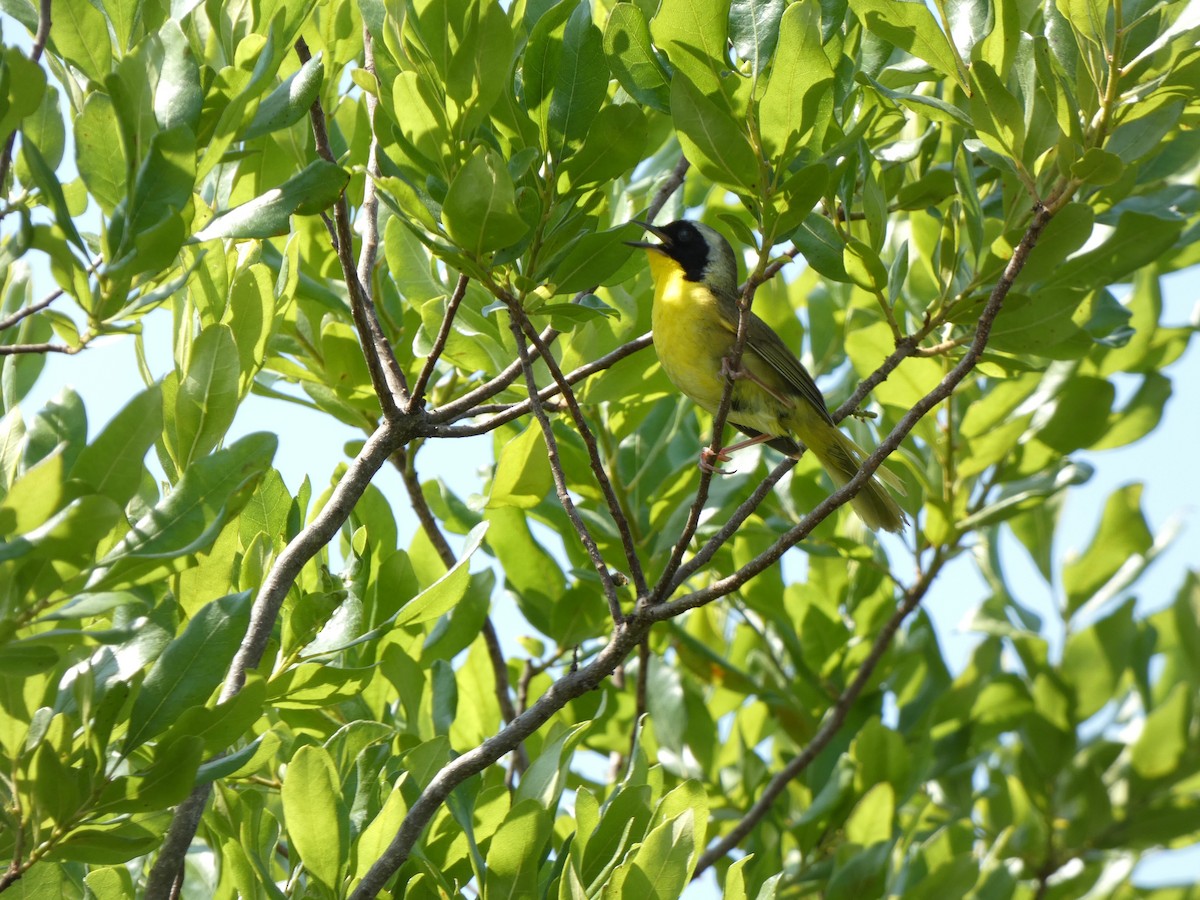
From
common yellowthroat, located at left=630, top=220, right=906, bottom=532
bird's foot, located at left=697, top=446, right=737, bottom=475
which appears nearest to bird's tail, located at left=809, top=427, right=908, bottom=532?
common yellowthroat, located at left=630, top=220, right=906, bottom=532

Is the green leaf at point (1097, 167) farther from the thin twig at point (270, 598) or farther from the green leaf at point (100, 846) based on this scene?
the green leaf at point (100, 846)

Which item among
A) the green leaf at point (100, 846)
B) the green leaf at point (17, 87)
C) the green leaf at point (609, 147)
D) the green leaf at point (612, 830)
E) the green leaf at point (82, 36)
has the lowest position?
the green leaf at point (612, 830)

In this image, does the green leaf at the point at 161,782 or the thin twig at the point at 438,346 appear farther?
the thin twig at the point at 438,346

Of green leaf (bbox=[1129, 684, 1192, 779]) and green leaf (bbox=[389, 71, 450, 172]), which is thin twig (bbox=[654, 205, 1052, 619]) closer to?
green leaf (bbox=[389, 71, 450, 172])

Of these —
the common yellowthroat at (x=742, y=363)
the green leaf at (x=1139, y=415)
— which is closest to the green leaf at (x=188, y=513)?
the common yellowthroat at (x=742, y=363)

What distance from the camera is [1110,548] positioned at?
4547mm

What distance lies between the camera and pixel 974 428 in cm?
402

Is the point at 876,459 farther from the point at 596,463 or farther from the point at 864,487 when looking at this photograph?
the point at 864,487

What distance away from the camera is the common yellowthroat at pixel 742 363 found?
384 centimetres

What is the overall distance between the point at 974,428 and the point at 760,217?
1809mm

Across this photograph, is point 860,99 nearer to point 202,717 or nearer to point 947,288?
point 947,288

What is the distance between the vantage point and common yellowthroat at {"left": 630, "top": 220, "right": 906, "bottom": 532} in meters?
3.84

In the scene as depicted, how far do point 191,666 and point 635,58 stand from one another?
1.37 metres

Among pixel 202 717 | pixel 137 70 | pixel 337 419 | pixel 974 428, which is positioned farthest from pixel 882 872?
pixel 137 70
